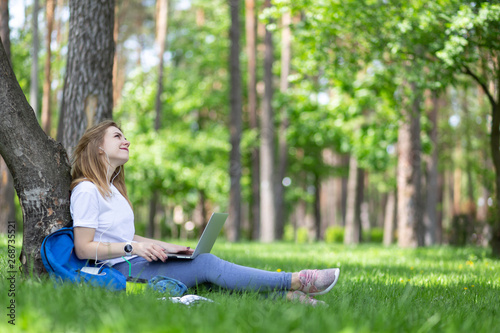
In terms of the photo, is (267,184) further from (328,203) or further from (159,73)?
(328,203)

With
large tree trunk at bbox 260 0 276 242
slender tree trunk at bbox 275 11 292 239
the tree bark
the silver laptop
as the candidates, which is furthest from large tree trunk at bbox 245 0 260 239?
the silver laptop

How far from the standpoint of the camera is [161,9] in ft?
73.2

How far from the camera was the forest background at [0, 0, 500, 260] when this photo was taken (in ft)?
28.8

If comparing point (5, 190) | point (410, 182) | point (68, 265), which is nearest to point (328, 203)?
point (410, 182)

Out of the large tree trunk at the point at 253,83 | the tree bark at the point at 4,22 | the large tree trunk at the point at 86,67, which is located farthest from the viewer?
the large tree trunk at the point at 253,83

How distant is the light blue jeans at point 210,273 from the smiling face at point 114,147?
781mm

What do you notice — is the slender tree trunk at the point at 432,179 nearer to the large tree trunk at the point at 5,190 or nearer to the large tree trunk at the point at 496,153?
the large tree trunk at the point at 496,153

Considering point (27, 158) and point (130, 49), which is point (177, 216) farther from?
point (27, 158)

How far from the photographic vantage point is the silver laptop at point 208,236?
3.74 meters

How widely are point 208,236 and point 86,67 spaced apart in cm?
335

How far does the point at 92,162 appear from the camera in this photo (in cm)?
391

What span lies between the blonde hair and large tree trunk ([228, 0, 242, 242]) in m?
12.5

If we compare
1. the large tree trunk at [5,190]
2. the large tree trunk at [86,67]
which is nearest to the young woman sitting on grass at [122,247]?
the large tree trunk at [86,67]

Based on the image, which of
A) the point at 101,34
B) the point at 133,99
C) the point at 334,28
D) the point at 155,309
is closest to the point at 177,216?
the point at 133,99
